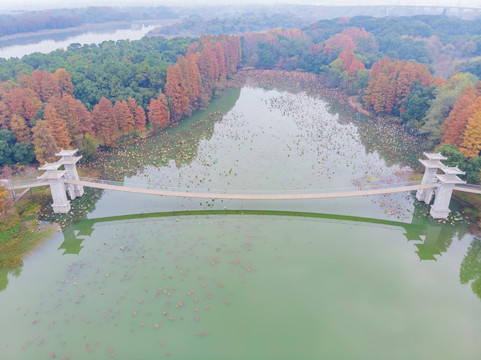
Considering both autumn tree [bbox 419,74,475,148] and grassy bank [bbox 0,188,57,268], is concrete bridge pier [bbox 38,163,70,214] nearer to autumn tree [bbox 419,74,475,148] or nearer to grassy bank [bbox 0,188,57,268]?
grassy bank [bbox 0,188,57,268]

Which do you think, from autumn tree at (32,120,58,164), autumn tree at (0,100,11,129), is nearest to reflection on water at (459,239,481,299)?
autumn tree at (32,120,58,164)

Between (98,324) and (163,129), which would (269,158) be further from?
(98,324)

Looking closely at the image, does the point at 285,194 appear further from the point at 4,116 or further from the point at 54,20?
the point at 54,20

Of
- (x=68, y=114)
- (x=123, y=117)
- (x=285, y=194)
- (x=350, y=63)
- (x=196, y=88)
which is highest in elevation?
(x=68, y=114)

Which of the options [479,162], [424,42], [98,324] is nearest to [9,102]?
[98,324]

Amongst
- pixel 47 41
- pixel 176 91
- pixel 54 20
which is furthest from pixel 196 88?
pixel 54 20
